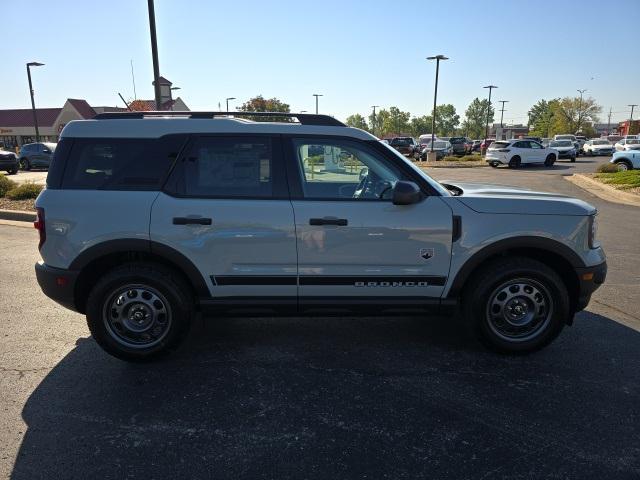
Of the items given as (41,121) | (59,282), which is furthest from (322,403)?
(41,121)

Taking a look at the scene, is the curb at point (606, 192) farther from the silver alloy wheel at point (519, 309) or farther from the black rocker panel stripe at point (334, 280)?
the black rocker panel stripe at point (334, 280)

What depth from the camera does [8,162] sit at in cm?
2388

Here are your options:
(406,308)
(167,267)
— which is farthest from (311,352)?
(167,267)

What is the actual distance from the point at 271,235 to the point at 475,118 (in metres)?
148

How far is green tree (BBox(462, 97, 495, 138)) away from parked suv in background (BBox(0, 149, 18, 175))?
4994 inches

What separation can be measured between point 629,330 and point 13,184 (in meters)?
15.0

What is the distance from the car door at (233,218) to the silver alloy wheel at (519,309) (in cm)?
165

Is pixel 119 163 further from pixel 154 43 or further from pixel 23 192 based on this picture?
pixel 23 192

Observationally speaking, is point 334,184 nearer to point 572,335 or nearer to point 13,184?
point 572,335

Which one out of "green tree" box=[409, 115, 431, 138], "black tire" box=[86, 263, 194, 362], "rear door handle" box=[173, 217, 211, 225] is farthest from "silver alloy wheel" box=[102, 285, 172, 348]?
"green tree" box=[409, 115, 431, 138]

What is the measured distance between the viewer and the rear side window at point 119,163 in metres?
3.71

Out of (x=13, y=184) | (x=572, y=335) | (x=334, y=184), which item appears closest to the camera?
(x=334, y=184)

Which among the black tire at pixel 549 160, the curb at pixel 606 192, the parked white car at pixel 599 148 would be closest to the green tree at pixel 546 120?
the parked white car at pixel 599 148

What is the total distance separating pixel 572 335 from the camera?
433 centimetres
